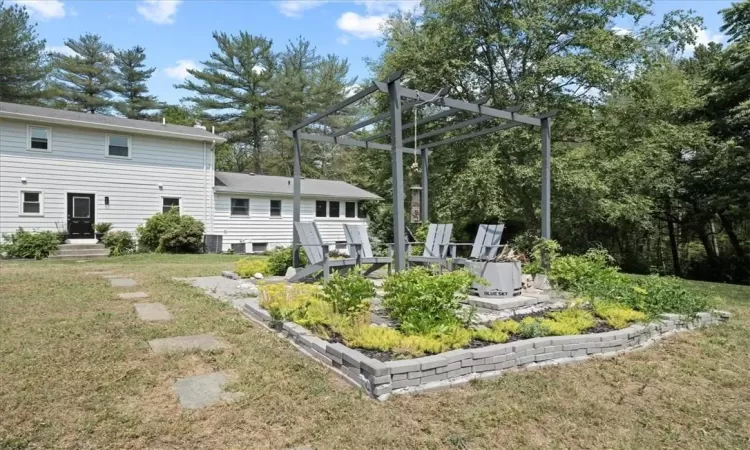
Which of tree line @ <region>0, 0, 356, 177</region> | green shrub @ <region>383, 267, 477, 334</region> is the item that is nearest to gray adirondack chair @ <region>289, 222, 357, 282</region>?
green shrub @ <region>383, 267, 477, 334</region>

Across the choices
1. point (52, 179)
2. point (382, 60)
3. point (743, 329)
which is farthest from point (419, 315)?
point (52, 179)

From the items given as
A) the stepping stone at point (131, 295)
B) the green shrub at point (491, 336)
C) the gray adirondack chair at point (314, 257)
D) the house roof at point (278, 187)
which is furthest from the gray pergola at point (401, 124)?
the house roof at point (278, 187)

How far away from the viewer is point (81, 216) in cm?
1441

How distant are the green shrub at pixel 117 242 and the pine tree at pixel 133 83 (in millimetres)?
14709

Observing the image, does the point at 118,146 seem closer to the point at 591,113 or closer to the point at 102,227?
the point at 102,227

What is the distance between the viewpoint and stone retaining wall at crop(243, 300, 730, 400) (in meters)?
2.84

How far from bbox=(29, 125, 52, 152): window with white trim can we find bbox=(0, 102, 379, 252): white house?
0.02 metres

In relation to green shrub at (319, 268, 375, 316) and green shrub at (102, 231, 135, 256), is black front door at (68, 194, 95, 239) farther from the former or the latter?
green shrub at (319, 268, 375, 316)

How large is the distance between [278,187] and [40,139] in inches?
319

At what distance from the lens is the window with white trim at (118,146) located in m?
14.9

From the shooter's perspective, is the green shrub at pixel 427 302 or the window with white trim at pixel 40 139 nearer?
the green shrub at pixel 427 302

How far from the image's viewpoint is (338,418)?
2.50 m

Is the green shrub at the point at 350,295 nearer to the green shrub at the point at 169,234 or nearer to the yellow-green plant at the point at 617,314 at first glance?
the yellow-green plant at the point at 617,314

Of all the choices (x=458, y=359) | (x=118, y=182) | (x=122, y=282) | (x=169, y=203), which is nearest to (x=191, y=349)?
(x=458, y=359)
